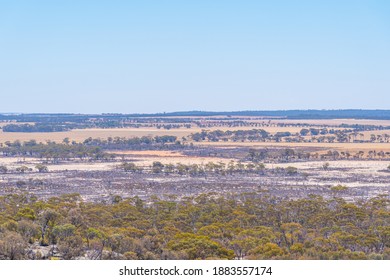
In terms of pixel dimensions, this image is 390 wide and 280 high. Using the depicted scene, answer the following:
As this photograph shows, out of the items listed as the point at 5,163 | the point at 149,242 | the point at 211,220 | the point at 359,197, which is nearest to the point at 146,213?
the point at 211,220

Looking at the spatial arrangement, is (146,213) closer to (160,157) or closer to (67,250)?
(67,250)

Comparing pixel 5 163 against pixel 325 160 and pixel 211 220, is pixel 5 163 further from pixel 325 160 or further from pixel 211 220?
pixel 211 220

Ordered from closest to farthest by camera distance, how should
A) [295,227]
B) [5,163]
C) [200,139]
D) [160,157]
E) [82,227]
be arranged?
1. [82,227]
2. [295,227]
3. [5,163]
4. [160,157]
5. [200,139]

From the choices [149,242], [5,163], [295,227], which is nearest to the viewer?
[149,242]

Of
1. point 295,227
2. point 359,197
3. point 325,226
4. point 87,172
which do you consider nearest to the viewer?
point 295,227

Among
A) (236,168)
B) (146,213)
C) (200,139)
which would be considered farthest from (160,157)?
(146,213)

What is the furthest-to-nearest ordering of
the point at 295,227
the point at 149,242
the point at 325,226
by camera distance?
the point at 325,226, the point at 295,227, the point at 149,242

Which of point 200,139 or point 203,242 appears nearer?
point 203,242

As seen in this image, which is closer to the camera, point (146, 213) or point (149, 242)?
point (149, 242)
